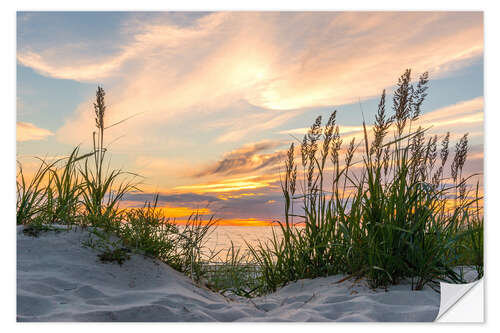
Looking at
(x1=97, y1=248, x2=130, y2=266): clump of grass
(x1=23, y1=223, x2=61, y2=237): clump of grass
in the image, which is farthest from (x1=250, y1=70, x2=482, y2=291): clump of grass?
(x1=23, y1=223, x2=61, y2=237): clump of grass

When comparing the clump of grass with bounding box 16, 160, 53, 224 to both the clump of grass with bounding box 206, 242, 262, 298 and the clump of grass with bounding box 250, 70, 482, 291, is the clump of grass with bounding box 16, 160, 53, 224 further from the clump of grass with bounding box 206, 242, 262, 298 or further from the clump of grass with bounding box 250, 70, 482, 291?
the clump of grass with bounding box 250, 70, 482, 291

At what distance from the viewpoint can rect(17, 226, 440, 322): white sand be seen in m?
2.32

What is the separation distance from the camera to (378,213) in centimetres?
270

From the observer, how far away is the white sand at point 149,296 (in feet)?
7.61

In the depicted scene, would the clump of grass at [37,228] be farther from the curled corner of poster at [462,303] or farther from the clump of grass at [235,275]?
the curled corner of poster at [462,303]

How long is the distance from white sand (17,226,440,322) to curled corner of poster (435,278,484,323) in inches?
3.7

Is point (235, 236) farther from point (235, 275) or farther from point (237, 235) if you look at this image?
point (235, 275)

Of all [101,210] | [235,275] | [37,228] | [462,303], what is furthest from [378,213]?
[37,228]

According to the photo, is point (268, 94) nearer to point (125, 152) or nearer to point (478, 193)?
point (125, 152)

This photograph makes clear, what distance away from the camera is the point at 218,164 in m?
3.54

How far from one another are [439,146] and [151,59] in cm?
272

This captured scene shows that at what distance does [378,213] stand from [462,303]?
31.7 inches

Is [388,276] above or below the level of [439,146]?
below
